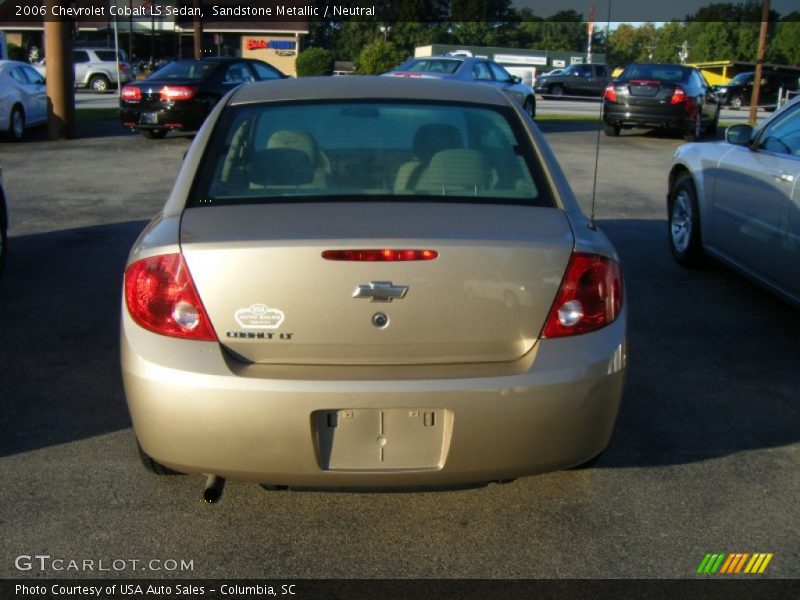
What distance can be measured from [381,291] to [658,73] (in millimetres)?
17497

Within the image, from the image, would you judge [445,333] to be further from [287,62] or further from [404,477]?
[287,62]

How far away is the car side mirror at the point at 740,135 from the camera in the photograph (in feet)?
21.6

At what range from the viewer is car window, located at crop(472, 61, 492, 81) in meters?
20.1

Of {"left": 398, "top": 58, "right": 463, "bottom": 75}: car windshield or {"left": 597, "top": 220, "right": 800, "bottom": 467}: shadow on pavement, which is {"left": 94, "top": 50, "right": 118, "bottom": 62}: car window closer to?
{"left": 398, "top": 58, "right": 463, "bottom": 75}: car windshield

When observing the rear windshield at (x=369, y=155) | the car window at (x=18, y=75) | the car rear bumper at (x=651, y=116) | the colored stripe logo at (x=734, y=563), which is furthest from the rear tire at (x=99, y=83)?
the colored stripe logo at (x=734, y=563)

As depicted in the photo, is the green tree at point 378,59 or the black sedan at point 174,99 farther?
the green tree at point 378,59

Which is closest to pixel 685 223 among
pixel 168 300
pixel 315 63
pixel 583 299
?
pixel 583 299

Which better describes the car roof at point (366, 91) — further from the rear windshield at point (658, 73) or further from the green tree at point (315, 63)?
the green tree at point (315, 63)

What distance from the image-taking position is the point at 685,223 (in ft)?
25.5

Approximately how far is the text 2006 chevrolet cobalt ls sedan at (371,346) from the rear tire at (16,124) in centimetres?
1476

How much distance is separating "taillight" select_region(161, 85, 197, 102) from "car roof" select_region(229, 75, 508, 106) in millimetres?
12270

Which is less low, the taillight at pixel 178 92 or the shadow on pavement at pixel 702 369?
the taillight at pixel 178 92

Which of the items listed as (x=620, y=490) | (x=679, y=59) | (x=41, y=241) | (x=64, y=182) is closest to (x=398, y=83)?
(x=620, y=490)

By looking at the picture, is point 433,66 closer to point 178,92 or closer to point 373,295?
point 178,92
